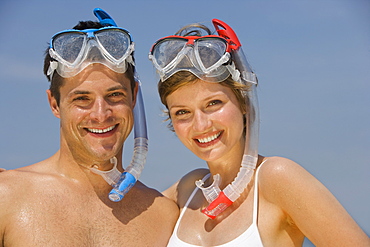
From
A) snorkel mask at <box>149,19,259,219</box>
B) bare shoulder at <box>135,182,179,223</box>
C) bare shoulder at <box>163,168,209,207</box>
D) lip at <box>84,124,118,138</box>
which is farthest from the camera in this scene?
bare shoulder at <box>163,168,209,207</box>

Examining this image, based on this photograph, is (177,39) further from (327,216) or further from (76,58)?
(327,216)

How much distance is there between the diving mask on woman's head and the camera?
10.9 ft

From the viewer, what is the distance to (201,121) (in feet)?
10.6

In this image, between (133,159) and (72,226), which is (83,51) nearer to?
(133,159)

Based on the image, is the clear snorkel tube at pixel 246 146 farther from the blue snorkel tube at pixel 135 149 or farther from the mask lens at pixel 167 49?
the blue snorkel tube at pixel 135 149

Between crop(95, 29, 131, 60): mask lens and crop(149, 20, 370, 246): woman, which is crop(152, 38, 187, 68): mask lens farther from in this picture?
crop(95, 29, 131, 60): mask lens

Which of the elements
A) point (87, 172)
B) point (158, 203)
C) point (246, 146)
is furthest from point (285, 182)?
point (87, 172)

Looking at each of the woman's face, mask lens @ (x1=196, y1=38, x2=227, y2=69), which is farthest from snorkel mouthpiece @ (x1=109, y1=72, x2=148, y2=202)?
mask lens @ (x1=196, y1=38, x2=227, y2=69)

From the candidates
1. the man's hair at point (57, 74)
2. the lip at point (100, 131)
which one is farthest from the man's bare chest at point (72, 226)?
the man's hair at point (57, 74)

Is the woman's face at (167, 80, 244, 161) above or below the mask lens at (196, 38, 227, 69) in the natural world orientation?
below

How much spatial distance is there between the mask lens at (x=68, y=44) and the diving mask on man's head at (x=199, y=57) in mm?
624

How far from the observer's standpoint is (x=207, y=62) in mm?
3336

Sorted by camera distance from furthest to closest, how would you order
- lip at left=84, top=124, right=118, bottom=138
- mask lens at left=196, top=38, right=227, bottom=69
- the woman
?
lip at left=84, top=124, right=118, bottom=138 < mask lens at left=196, top=38, right=227, bottom=69 < the woman

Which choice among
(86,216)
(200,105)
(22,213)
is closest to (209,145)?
(200,105)
